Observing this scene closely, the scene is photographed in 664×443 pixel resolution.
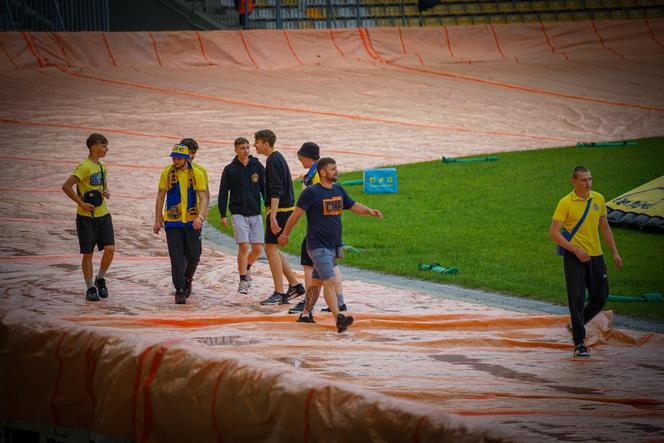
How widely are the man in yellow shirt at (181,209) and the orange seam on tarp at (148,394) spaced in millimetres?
5318

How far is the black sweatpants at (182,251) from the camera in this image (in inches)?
491

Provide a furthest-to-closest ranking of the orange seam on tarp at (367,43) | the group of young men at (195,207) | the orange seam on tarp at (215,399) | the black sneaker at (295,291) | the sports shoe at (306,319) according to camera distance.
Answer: the orange seam on tarp at (367,43) → the black sneaker at (295,291) → the group of young men at (195,207) → the sports shoe at (306,319) → the orange seam on tarp at (215,399)

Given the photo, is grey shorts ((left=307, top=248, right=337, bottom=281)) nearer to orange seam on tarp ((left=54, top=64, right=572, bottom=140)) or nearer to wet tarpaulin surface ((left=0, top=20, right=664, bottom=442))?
wet tarpaulin surface ((left=0, top=20, right=664, bottom=442))

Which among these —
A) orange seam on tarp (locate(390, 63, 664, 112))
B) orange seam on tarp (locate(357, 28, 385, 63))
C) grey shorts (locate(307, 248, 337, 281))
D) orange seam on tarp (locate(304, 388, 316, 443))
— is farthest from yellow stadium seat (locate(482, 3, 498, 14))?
orange seam on tarp (locate(304, 388, 316, 443))

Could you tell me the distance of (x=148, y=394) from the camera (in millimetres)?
7059

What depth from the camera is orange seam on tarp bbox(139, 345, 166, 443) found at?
7.02 meters

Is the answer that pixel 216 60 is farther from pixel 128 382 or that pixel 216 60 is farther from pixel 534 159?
pixel 128 382

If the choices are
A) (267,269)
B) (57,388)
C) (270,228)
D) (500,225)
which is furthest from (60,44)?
(57,388)

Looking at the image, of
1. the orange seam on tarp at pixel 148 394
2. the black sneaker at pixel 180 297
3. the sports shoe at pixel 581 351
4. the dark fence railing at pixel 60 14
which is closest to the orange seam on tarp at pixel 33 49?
the dark fence railing at pixel 60 14

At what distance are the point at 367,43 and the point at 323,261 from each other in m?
23.4

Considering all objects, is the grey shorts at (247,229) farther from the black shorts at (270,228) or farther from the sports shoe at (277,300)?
the sports shoe at (277,300)

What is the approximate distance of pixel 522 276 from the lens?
14227 millimetres

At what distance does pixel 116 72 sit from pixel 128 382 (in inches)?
951

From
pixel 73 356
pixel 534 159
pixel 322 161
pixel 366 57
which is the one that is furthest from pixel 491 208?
pixel 366 57
